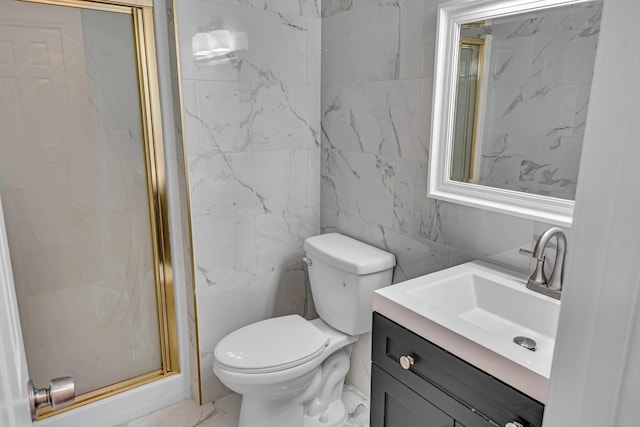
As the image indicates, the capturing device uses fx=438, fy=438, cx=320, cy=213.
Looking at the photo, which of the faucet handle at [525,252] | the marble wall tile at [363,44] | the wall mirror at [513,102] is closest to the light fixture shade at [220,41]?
the marble wall tile at [363,44]

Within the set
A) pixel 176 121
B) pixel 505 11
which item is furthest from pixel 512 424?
pixel 176 121

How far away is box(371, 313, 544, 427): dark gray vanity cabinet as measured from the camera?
3.44 ft

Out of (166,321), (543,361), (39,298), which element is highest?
(543,361)

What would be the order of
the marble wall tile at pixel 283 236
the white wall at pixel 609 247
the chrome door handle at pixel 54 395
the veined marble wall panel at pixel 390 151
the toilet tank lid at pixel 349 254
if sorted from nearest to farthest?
the white wall at pixel 609 247 → the chrome door handle at pixel 54 395 → the veined marble wall panel at pixel 390 151 → the toilet tank lid at pixel 349 254 → the marble wall tile at pixel 283 236

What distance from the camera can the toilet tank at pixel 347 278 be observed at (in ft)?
6.11

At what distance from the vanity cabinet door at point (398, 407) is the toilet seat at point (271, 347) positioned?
0.41 meters

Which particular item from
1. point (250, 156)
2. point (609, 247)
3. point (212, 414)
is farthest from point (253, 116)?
point (609, 247)

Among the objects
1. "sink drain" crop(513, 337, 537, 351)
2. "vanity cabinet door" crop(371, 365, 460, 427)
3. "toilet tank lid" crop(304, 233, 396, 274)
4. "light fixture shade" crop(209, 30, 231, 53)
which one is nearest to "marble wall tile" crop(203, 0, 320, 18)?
"light fixture shade" crop(209, 30, 231, 53)

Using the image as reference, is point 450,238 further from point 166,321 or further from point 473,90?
point 166,321

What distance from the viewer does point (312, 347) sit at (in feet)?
6.06

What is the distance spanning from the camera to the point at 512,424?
1.03m

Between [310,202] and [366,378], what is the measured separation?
0.96 meters

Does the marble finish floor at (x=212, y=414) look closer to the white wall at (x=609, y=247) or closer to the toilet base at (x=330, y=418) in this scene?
the toilet base at (x=330, y=418)

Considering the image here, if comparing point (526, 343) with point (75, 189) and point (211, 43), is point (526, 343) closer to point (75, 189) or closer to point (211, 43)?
point (211, 43)
